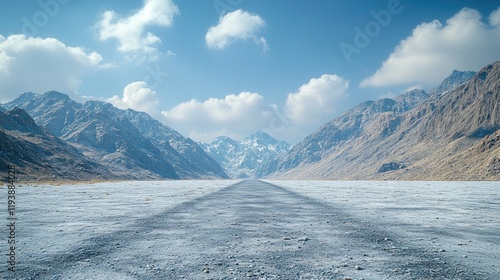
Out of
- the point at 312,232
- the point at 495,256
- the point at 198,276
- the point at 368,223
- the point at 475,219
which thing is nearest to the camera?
the point at 198,276

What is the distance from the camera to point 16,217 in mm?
18062

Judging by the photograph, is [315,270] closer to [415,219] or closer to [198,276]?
[198,276]

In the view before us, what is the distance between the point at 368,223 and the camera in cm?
1608

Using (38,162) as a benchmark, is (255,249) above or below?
above

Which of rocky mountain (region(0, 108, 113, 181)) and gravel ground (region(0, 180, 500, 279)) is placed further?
rocky mountain (region(0, 108, 113, 181))

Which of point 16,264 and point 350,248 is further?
point 350,248

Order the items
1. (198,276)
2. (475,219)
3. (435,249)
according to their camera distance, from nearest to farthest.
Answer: (198,276), (435,249), (475,219)

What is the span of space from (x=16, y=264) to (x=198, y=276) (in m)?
5.77

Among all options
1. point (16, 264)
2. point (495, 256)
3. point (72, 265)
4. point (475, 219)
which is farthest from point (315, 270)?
point (475, 219)

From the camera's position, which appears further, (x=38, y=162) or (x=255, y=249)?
(x=38, y=162)

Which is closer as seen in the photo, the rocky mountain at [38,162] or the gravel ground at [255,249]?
the gravel ground at [255,249]

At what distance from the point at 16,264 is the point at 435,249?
44.6 feet

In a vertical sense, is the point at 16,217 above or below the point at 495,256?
below

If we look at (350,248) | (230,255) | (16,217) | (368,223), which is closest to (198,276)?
(230,255)
